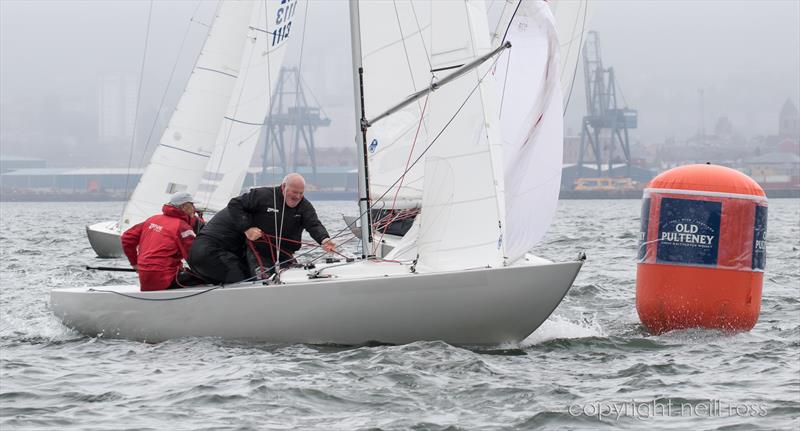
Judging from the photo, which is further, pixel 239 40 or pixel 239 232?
pixel 239 40

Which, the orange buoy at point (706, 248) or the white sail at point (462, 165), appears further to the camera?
the orange buoy at point (706, 248)

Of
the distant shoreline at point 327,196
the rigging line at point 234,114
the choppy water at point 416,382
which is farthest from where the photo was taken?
the distant shoreline at point 327,196

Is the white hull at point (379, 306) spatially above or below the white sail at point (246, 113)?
below

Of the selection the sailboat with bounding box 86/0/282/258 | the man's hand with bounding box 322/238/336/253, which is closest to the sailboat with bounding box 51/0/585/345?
the man's hand with bounding box 322/238/336/253

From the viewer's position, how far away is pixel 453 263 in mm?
6645

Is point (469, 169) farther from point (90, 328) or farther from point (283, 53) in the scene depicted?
point (283, 53)

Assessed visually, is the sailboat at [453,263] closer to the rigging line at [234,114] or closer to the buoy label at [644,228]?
the buoy label at [644,228]

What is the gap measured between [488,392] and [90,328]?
3119 mm

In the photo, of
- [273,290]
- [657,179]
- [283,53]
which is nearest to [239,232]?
[273,290]

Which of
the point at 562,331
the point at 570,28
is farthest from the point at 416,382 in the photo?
the point at 570,28

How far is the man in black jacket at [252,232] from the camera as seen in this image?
701cm

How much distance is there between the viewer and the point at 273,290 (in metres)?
6.72

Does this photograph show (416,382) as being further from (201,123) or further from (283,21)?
(201,123)

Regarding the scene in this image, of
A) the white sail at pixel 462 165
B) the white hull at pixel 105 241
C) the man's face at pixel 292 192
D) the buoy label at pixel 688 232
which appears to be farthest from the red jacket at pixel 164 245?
the white hull at pixel 105 241
